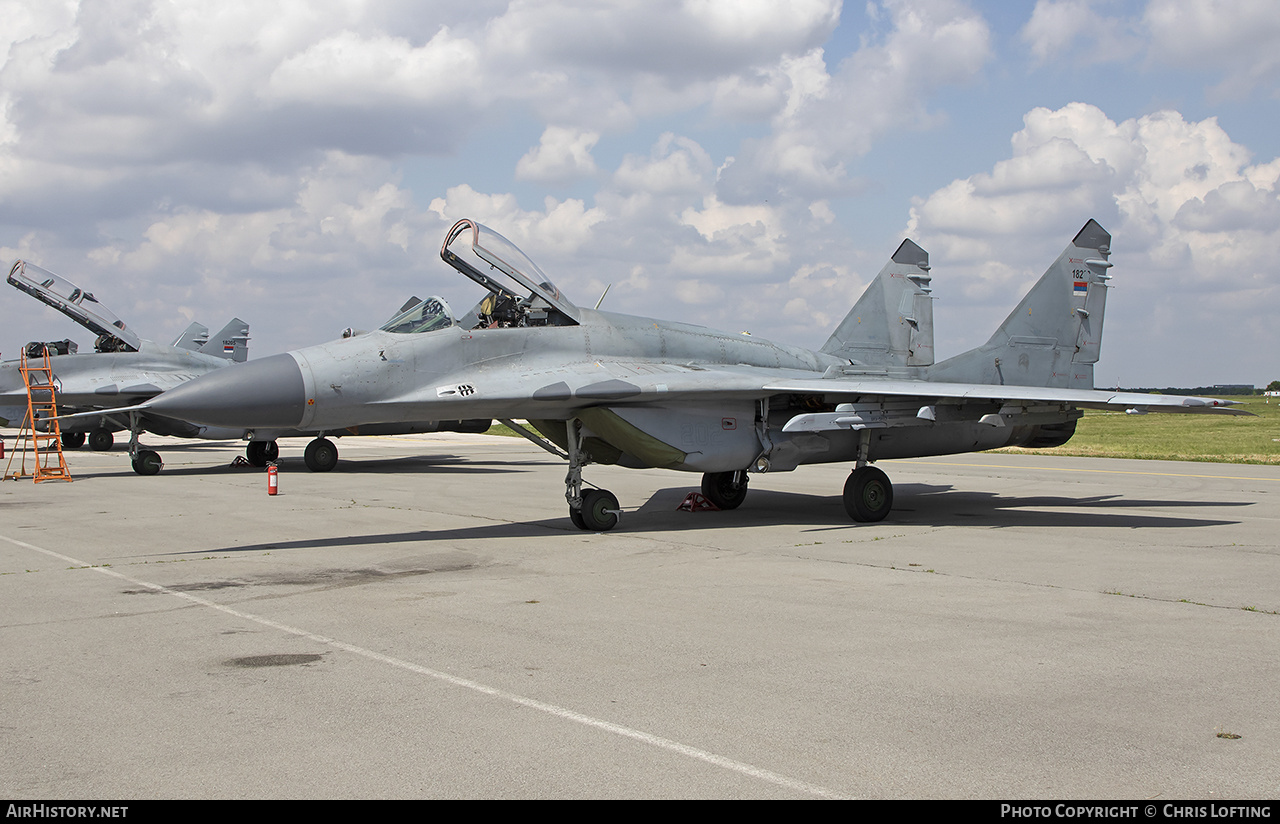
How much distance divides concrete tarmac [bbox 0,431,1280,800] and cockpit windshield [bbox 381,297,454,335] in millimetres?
2394

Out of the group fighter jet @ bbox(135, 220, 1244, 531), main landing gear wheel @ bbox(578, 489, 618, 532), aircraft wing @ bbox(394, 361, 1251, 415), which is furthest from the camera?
main landing gear wheel @ bbox(578, 489, 618, 532)

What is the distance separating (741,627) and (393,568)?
3.97m

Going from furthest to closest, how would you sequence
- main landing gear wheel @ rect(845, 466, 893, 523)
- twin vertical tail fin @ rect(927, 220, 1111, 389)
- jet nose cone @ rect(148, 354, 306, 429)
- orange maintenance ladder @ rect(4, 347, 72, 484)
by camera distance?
1. orange maintenance ladder @ rect(4, 347, 72, 484)
2. twin vertical tail fin @ rect(927, 220, 1111, 389)
3. main landing gear wheel @ rect(845, 466, 893, 523)
4. jet nose cone @ rect(148, 354, 306, 429)

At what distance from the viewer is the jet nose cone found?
9367mm

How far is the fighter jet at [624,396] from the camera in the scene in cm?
1018

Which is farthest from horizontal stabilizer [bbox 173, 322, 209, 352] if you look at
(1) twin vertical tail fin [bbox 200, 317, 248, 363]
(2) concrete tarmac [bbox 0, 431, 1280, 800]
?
(2) concrete tarmac [bbox 0, 431, 1280, 800]

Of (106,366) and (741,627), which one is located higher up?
(106,366)

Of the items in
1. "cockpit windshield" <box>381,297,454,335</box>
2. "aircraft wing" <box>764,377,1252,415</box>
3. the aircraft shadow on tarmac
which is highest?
"cockpit windshield" <box>381,297,454,335</box>

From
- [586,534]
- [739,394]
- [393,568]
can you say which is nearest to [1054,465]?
[739,394]

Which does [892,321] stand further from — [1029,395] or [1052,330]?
[1029,395]

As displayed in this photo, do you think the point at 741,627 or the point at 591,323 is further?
the point at 591,323

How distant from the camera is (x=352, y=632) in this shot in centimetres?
650

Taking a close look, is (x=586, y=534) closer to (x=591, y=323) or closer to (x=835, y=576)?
(x=591, y=323)

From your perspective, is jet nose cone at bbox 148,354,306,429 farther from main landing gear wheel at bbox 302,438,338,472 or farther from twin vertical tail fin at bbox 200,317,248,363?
twin vertical tail fin at bbox 200,317,248,363
